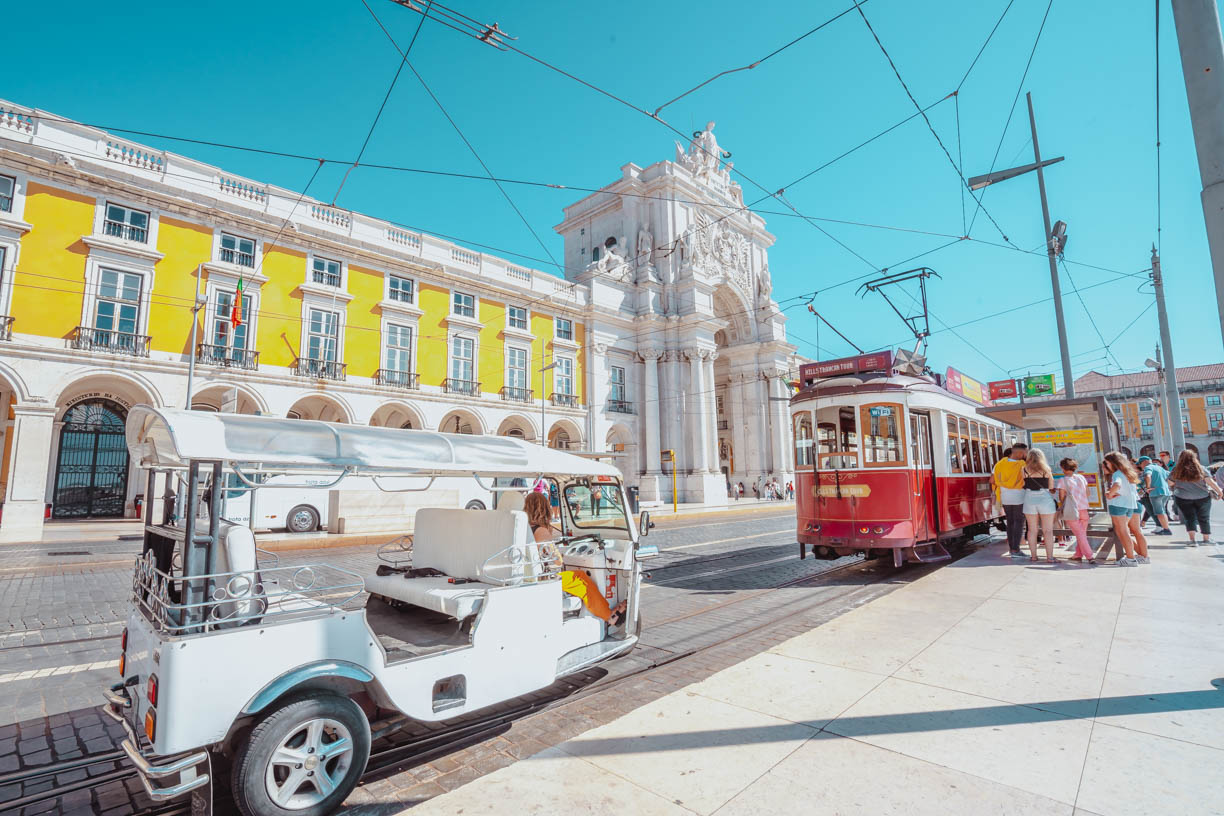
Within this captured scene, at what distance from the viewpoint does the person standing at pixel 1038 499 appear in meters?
9.41

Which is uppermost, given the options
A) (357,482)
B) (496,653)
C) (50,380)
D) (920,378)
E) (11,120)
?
(11,120)

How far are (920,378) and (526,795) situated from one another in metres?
9.62

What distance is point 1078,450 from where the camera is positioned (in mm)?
13031

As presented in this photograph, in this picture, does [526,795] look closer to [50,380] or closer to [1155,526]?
[1155,526]

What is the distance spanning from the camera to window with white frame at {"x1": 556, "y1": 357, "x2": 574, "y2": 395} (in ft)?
109

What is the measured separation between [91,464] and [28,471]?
5.68 meters

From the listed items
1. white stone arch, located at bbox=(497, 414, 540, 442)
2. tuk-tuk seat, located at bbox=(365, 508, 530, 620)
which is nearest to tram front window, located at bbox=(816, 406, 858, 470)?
tuk-tuk seat, located at bbox=(365, 508, 530, 620)

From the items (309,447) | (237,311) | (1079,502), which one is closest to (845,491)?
(1079,502)

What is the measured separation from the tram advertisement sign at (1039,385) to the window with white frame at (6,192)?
42.9 metres

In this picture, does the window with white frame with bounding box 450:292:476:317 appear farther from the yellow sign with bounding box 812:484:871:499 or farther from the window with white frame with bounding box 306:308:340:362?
the yellow sign with bounding box 812:484:871:499

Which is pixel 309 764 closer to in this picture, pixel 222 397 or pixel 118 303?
pixel 222 397

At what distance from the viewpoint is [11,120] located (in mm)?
17500

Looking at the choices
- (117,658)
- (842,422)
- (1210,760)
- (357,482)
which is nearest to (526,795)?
(357,482)

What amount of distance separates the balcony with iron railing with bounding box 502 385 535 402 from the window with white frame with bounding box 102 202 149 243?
15.6 meters
